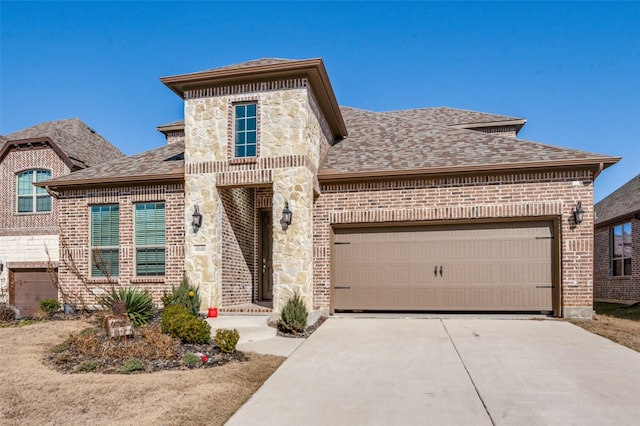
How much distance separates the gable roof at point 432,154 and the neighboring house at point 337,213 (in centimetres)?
6

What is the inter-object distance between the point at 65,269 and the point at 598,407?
13261mm

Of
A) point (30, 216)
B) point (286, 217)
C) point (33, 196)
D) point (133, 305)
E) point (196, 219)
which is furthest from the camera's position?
point (33, 196)

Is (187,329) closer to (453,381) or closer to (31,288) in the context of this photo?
(453,381)

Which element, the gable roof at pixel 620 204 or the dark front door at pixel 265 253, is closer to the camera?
the dark front door at pixel 265 253

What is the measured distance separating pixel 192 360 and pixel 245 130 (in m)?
6.27

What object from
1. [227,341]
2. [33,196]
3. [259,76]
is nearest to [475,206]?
[259,76]

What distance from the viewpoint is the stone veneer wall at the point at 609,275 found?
15453 mm

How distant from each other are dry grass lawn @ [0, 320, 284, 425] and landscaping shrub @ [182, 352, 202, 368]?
0.29 m

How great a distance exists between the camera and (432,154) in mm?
11977

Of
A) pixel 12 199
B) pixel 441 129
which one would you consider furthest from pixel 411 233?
pixel 12 199

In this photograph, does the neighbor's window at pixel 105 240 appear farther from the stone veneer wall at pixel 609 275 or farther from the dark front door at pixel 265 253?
the stone veneer wall at pixel 609 275

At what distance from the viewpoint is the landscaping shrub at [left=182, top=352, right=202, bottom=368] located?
256 inches

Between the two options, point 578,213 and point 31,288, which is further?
point 31,288

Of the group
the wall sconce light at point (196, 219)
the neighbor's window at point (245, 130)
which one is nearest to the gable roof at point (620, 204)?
the neighbor's window at point (245, 130)
